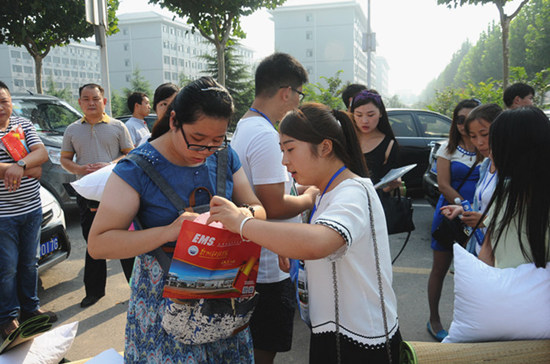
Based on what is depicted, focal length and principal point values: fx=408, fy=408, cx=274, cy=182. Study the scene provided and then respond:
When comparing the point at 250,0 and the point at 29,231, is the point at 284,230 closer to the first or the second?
the point at 29,231

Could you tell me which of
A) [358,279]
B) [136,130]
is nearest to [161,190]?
[358,279]

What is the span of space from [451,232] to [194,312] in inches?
76.7

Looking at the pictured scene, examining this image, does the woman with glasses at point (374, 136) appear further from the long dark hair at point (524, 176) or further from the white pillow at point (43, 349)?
the white pillow at point (43, 349)

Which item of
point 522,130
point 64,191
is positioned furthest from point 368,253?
point 64,191

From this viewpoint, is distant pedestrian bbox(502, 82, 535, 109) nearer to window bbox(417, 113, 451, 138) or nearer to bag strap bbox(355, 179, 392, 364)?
window bbox(417, 113, 451, 138)

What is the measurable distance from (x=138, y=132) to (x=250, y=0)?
5550 mm

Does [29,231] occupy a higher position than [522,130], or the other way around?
[522,130]

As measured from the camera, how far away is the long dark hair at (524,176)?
1.50 metres

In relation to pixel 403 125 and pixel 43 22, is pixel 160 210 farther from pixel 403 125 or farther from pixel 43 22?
pixel 43 22

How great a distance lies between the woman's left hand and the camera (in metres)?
1.28

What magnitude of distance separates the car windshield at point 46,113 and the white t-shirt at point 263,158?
562 cm

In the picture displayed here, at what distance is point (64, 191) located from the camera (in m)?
6.07

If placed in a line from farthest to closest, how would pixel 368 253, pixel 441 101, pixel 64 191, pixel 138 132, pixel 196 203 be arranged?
pixel 441 101 → pixel 64 191 → pixel 138 132 → pixel 196 203 → pixel 368 253

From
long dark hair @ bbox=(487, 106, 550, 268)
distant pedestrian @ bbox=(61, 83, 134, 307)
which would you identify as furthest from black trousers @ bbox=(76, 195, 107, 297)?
long dark hair @ bbox=(487, 106, 550, 268)
